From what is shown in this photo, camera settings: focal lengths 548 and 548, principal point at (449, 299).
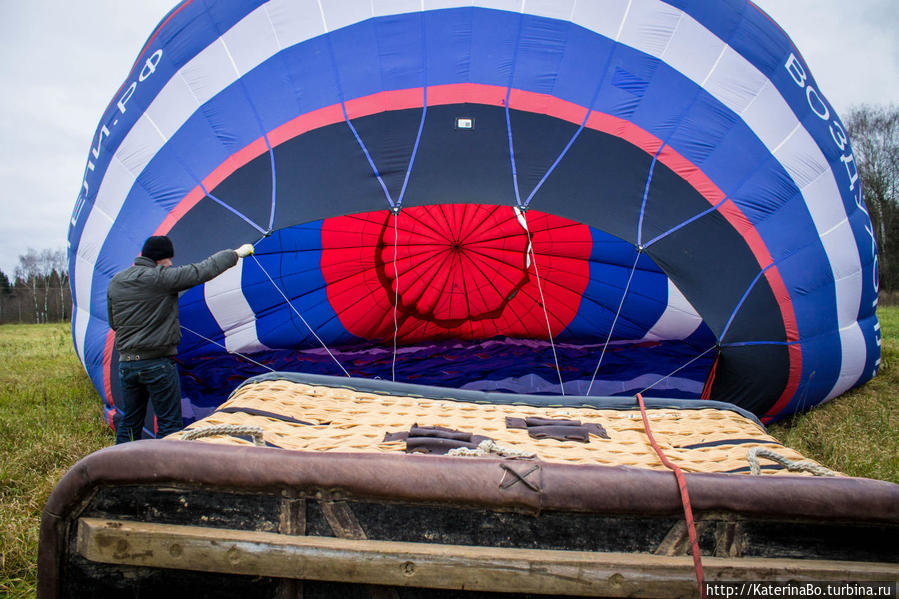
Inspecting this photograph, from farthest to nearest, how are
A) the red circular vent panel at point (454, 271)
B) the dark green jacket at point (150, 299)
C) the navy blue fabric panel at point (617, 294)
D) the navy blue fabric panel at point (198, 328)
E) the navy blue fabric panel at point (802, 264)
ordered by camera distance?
the red circular vent panel at point (454, 271) < the navy blue fabric panel at point (617, 294) < the navy blue fabric panel at point (198, 328) < the navy blue fabric panel at point (802, 264) < the dark green jacket at point (150, 299)

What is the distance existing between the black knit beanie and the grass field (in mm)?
1105

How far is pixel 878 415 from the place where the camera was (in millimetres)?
3400

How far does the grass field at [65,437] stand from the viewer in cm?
200

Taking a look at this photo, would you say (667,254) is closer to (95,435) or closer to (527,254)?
(527,254)

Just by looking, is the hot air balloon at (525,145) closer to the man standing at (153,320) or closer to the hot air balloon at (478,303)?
the hot air balloon at (478,303)

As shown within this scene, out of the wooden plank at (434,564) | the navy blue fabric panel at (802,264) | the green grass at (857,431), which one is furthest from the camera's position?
the navy blue fabric panel at (802,264)

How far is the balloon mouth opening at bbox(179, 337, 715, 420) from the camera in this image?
3.78 m

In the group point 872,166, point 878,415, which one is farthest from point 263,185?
point 872,166

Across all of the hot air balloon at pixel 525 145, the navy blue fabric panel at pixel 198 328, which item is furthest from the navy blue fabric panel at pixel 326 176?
the navy blue fabric panel at pixel 198 328

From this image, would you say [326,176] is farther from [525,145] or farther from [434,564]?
[434,564]

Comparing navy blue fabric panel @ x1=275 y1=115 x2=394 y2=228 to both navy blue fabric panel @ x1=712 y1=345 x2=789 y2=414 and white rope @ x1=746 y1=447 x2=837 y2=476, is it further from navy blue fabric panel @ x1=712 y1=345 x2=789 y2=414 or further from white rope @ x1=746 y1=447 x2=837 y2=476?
navy blue fabric panel @ x1=712 y1=345 x2=789 y2=414

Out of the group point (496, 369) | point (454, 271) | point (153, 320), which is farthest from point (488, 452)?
point (454, 271)

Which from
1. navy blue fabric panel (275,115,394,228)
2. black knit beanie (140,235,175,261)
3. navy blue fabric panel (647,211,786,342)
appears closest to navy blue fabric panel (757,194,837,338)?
navy blue fabric panel (647,211,786,342)

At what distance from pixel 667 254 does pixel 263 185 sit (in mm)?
2270
